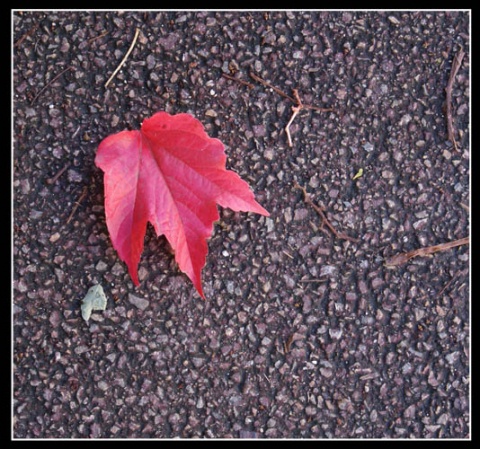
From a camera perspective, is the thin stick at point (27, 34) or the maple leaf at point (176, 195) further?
the thin stick at point (27, 34)

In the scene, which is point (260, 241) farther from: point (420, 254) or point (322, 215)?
point (420, 254)

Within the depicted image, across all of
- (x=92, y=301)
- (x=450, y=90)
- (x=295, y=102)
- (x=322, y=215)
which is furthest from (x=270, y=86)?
(x=92, y=301)

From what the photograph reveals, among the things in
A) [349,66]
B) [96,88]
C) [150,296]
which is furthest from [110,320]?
[349,66]

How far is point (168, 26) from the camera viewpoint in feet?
4.63

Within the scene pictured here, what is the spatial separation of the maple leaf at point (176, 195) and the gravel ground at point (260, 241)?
0.13 meters

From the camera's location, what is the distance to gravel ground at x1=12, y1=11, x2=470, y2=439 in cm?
138

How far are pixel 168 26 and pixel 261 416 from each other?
101 centimetres

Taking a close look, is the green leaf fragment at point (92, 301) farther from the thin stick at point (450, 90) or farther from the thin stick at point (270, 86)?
the thin stick at point (450, 90)

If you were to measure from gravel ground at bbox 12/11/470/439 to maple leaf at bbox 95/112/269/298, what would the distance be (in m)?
0.13

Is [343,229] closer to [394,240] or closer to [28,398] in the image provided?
[394,240]

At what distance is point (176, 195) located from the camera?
4.14ft

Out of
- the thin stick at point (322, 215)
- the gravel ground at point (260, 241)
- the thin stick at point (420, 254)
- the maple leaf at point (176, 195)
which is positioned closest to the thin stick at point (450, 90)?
the gravel ground at point (260, 241)

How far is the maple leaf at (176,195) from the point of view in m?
1.25

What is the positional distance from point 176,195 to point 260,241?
26cm
